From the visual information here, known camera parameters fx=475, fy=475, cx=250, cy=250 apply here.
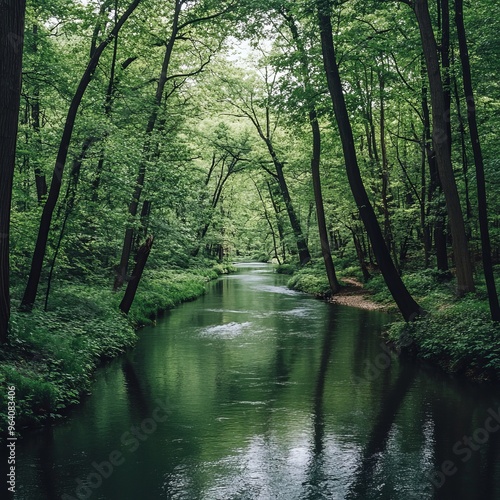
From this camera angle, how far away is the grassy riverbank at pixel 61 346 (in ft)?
25.1

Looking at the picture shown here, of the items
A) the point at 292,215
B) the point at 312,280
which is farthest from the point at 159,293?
the point at 292,215

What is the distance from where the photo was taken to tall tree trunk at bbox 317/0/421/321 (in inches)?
499

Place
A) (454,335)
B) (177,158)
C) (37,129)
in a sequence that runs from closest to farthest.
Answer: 1. (454,335)
2. (37,129)
3. (177,158)

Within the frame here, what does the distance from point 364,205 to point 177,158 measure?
37.8 ft

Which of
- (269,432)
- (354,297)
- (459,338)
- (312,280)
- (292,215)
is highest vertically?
(292,215)

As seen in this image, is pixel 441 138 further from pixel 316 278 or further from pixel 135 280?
pixel 316 278

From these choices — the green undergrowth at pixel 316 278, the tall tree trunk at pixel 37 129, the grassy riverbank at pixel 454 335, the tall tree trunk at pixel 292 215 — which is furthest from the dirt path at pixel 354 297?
the tall tree trunk at pixel 37 129

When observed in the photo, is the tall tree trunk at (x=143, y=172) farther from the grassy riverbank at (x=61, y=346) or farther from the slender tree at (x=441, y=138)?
the slender tree at (x=441, y=138)

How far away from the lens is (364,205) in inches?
505

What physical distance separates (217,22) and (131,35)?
3.32m

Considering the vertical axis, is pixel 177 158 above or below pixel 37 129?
below

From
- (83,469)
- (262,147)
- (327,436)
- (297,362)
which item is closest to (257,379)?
(297,362)

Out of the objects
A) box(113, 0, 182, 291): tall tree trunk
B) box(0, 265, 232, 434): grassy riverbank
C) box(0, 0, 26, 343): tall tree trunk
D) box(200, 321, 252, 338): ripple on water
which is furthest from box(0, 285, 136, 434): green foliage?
box(113, 0, 182, 291): tall tree trunk

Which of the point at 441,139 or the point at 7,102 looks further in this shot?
the point at 441,139
